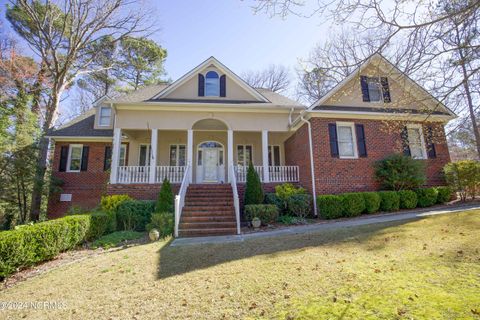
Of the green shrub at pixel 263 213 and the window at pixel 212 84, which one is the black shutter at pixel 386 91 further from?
the window at pixel 212 84

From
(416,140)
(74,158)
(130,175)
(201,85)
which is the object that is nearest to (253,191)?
(130,175)

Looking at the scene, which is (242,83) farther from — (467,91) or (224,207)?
(467,91)

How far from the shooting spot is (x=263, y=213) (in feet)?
30.6

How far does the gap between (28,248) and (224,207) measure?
6.01m

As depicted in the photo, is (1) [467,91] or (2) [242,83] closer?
(1) [467,91]

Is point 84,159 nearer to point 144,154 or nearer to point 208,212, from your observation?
point 144,154

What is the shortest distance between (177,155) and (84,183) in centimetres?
557

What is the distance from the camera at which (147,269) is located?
512 centimetres

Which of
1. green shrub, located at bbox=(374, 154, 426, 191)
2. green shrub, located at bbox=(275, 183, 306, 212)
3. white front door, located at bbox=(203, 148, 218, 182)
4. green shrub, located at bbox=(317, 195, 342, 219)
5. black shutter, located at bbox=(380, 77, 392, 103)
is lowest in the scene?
green shrub, located at bbox=(317, 195, 342, 219)

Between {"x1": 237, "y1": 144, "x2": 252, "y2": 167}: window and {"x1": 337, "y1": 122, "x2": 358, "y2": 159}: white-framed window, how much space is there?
542 centimetres

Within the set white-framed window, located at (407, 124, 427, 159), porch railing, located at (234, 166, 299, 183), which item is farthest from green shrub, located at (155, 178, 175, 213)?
white-framed window, located at (407, 124, 427, 159)

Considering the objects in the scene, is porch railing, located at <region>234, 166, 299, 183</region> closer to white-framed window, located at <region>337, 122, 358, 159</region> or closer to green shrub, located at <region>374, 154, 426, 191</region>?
white-framed window, located at <region>337, 122, 358, 159</region>

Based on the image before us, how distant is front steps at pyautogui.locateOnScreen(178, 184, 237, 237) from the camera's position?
8492 mm

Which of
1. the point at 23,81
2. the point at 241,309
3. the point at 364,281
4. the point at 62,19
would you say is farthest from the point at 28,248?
the point at 62,19
